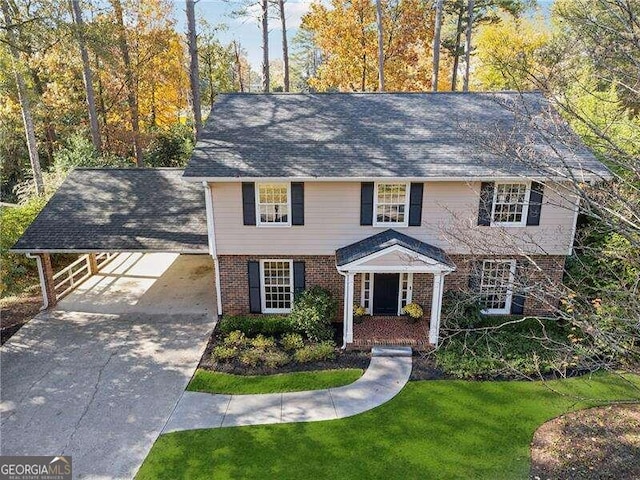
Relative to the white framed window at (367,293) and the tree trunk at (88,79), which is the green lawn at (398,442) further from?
the tree trunk at (88,79)

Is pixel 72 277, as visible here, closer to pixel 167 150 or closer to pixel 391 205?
pixel 391 205

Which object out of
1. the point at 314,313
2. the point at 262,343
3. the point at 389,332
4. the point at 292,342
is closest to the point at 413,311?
the point at 389,332

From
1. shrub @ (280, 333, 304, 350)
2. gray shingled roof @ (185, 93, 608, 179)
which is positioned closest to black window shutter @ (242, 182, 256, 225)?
gray shingled roof @ (185, 93, 608, 179)

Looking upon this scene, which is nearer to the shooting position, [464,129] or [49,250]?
[464,129]

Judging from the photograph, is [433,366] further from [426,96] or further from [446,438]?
[426,96]

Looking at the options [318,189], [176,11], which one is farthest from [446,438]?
[176,11]

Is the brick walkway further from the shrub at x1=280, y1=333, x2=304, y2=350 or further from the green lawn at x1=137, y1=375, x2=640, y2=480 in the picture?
the green lawn at x1=137, y1=375, x2=640, y2=480

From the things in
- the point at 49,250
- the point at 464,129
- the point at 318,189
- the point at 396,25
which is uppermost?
the point at 396,25

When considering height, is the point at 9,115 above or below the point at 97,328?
above
